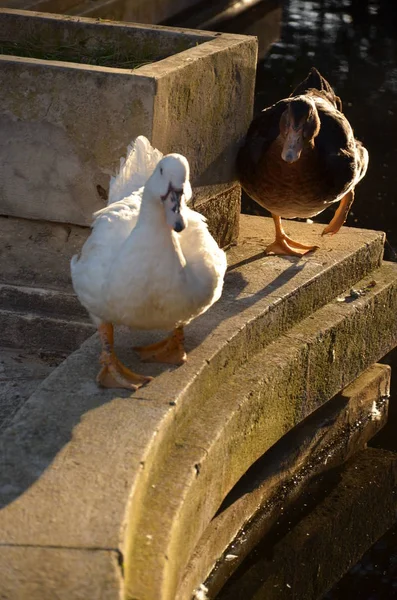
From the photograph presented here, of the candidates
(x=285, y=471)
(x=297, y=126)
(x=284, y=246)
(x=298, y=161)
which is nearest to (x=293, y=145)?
(x=297, y=126)

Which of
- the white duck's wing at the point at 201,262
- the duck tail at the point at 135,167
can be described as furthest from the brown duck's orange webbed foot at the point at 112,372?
the duck tail at the point at 135,167

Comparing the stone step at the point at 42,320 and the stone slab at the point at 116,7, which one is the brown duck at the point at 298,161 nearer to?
the stone step at the point at 42,320

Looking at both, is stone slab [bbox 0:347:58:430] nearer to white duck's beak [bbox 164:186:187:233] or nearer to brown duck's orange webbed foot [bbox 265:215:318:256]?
white duck's beak [bbox 164:186:187:233]

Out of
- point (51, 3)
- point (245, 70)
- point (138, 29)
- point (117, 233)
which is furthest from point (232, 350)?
point (51, 3)

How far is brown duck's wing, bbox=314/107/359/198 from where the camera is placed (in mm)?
5516

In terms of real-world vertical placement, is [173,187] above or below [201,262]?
above

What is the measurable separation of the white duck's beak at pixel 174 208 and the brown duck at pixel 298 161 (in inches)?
53.6

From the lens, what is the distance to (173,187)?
3979 millimetres

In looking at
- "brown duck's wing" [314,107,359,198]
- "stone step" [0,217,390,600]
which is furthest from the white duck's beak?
"brown duck's wing" [314,107,359,198]

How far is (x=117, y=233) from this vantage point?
4.16m

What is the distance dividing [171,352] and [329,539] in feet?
3.97

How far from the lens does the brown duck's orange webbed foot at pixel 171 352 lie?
14.6ft

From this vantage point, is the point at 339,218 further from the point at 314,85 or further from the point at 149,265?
the point at 149,265

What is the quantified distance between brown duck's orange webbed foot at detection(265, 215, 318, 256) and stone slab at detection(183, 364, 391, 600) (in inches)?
30.6
